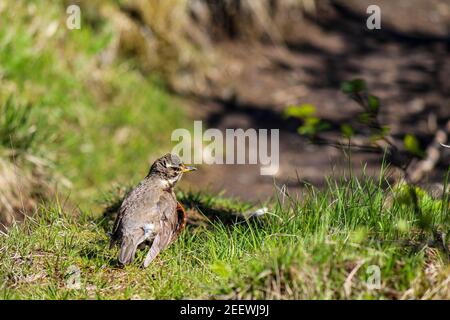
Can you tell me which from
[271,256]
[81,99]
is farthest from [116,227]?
[81,99]

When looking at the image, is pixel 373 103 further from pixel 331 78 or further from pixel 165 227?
pixel 331 78

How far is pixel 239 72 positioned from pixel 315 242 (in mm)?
9887

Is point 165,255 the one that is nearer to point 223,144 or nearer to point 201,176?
point 201,176

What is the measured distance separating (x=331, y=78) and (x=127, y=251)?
9479 millimetres

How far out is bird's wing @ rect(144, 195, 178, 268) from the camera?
521cm

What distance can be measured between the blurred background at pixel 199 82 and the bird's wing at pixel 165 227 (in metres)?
1.38

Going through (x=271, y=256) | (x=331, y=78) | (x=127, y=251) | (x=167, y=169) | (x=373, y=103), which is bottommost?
(x=127, y=251)

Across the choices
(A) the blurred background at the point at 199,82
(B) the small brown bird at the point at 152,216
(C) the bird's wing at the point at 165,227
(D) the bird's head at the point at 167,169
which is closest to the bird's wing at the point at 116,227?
(B) the small brown bird at the point at 152,216

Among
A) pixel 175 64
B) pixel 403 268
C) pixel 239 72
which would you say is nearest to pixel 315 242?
pixel 403 268

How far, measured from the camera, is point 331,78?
14.1 metres

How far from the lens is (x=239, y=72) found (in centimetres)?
1432

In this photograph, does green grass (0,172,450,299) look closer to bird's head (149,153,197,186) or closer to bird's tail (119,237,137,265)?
bird's tail (119,237,137,265)
